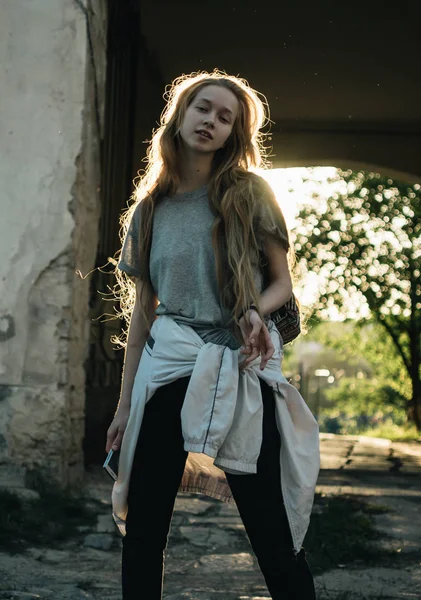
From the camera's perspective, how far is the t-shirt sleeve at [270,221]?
2145 mm

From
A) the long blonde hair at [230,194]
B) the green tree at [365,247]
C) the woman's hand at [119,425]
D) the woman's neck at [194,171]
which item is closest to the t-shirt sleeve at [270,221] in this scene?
the long blonde hair at [230,194]

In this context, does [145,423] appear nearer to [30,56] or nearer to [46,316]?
[46,316]

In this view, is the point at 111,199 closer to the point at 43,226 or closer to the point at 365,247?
the point at 43,226

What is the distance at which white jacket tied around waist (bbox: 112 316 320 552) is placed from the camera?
6.63ft

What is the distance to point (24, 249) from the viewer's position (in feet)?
16.0

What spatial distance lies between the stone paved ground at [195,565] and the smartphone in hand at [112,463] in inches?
42.2

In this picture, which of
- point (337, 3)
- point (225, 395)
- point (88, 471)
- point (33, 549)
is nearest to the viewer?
point (225, 395)

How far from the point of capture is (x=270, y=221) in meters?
2.15

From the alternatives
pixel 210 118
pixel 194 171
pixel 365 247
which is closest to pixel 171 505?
pixel 194 171

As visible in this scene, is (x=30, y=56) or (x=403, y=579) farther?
(x=30, y=56)

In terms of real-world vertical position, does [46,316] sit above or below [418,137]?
below

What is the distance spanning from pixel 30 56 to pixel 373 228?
15018mm

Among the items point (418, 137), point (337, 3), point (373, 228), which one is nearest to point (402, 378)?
point (373, 228)

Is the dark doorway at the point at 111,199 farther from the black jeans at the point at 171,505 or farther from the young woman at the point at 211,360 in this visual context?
the black jeans at the point at 171,505
